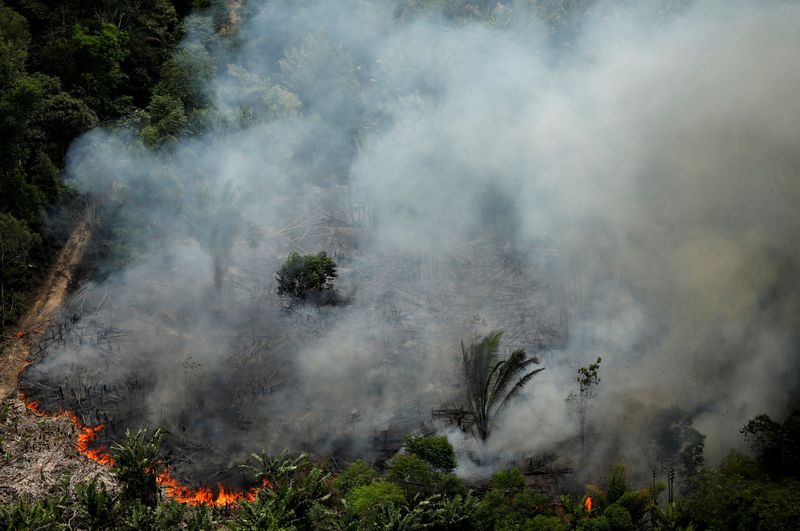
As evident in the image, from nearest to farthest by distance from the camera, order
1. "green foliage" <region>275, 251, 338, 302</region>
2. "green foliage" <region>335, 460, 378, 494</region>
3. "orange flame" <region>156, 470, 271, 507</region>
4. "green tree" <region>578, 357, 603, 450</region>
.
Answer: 1. "green foliage" <region>335, 460, 378, 494</region>
2. "orange flame" <region>156, 470, 271, 507</region>
3. "green tree" <region>578, 357, 603, 450</region>
4. "green foliage" <region>275, 251, 338, 302</region>

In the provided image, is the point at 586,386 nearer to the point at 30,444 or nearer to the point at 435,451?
the point at 435,451

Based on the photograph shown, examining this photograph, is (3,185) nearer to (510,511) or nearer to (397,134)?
(397,134)

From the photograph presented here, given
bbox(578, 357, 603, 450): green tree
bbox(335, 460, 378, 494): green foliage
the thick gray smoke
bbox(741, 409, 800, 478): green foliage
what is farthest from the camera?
the thick gray smoke

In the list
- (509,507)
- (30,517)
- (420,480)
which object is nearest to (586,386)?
(509,507)

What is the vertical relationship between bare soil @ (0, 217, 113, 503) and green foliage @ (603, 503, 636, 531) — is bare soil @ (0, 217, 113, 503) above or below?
above

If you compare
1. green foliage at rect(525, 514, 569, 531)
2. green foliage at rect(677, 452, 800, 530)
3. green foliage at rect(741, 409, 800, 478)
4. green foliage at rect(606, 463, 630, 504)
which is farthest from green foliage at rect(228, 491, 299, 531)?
green foliage at rect(741, 409, 800, 478)

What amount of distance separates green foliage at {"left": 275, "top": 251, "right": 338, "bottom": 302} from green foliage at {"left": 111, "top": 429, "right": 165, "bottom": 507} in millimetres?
6942

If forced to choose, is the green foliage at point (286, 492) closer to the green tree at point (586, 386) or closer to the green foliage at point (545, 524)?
the green foliage at point (545, 524)

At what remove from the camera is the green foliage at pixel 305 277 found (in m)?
24.6

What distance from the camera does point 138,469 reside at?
61.3 ft

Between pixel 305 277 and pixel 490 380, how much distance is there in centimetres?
696

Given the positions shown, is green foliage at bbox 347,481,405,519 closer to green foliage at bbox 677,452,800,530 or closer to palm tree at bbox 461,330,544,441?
palm tree at bbox 461,330,544,441

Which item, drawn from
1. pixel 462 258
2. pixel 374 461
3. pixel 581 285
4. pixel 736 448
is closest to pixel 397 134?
pixel 462 258

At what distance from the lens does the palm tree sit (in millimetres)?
19984
